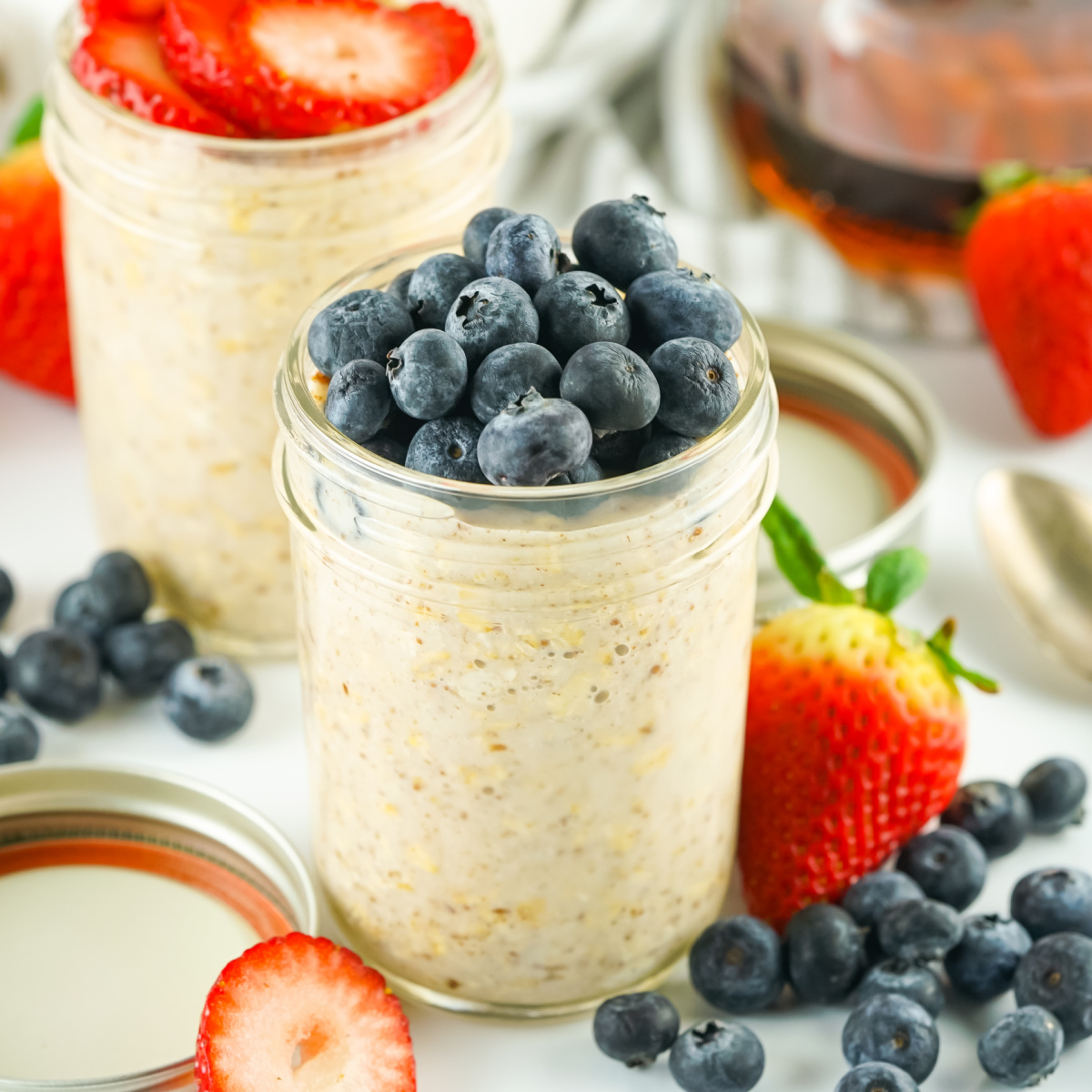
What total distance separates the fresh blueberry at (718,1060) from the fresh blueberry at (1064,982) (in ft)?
0.54

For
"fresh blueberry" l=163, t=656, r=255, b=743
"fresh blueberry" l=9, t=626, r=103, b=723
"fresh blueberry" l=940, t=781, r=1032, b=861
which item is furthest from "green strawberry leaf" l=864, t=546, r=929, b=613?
"fresh blueberry" l=9, t=626, r=103, b=723

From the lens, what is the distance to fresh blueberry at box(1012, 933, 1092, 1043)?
90 cm

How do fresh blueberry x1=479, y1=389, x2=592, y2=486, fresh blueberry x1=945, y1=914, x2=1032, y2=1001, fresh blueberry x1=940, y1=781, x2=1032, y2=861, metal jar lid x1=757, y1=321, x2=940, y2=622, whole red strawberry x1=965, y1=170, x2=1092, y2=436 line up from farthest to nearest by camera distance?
1. whole red strawberry x1=965, y1=170, x2=1092, y2=436
2. metal jar lid x1=757, y1=321, x2=940, y2=622
3. fresh blueberry x1=940, y1=781, x2=1032, y2=861
4. fresh blueberry x1=945, y1=914, x2=1032, y2=1001
5. fresh blueberry x1=479, y1=389, x2=592, y2=486

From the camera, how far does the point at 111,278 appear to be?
1.13 meters

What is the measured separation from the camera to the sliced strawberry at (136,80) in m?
1.06

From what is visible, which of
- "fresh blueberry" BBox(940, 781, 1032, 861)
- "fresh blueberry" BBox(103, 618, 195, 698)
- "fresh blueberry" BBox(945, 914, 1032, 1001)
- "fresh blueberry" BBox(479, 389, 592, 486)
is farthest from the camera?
"fresh blueberry" BBox(103, 618, 195, 698)

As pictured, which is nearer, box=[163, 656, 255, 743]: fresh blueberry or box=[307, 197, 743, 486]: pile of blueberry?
box=[307, 197, 743, 486]: pile of blueberry

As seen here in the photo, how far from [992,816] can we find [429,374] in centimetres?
53

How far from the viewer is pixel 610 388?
2.40ft

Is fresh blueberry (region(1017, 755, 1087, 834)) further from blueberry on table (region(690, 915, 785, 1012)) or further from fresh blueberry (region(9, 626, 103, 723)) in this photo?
fresh blueberry (region(9, 626, 103, 723))

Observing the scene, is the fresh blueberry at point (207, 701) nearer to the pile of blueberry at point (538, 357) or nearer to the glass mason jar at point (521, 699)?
the glass mason jar at point (521, 699)

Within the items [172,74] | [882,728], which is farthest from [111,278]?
[882,728]

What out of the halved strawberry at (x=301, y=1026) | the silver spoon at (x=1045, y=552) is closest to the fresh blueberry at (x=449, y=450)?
the halved strawberry at (x=301, y=1026)

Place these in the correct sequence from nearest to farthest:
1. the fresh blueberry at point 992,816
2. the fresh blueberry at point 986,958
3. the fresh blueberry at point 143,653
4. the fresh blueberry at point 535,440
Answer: the fresh blueberry at point 535,440 < the fresh blueberry at point 986,958 < the fresh blueberry at point 992,816 < the fresh blueberry at point 143,653
